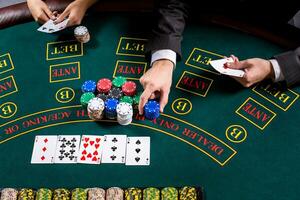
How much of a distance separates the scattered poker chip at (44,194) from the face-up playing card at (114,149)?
0.30 meters

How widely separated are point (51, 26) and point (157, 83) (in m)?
0.81

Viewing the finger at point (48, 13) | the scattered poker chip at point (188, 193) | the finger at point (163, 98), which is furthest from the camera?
the finger at point (48, 13)

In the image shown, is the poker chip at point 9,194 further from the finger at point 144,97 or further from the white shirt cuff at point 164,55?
the white shirt cuff at point 164,55

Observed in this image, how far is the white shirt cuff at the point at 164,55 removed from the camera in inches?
95.5

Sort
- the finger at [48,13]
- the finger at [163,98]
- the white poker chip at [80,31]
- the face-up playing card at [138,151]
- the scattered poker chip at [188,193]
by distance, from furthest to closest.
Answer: the finger at [48,13] < the white poker chip at [80,31] < the finger at [163,98] < the face-up playing card at [138,151] < the scattered poker chip at [188,193]

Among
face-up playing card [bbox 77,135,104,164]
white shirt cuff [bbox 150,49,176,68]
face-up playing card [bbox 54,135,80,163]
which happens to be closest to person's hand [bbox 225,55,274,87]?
white shirt cuff [bbox 150,49,176,68]

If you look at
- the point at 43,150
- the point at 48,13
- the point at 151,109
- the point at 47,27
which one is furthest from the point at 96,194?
the point at 48,13

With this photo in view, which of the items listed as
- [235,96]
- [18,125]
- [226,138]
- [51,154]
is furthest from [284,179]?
[18,125]

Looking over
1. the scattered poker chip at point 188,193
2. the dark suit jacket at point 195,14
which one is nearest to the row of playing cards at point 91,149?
the scattered poker chip at point 188,193

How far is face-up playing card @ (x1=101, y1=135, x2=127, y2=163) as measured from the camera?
2218 mm

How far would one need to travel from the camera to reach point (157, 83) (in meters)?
2.29

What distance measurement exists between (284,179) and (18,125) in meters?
1.39

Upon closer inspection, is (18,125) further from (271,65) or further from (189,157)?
(271,65)

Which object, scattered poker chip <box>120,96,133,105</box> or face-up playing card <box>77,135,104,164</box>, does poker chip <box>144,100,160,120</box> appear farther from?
face-up playing card <box>77,135,104,164</box>
